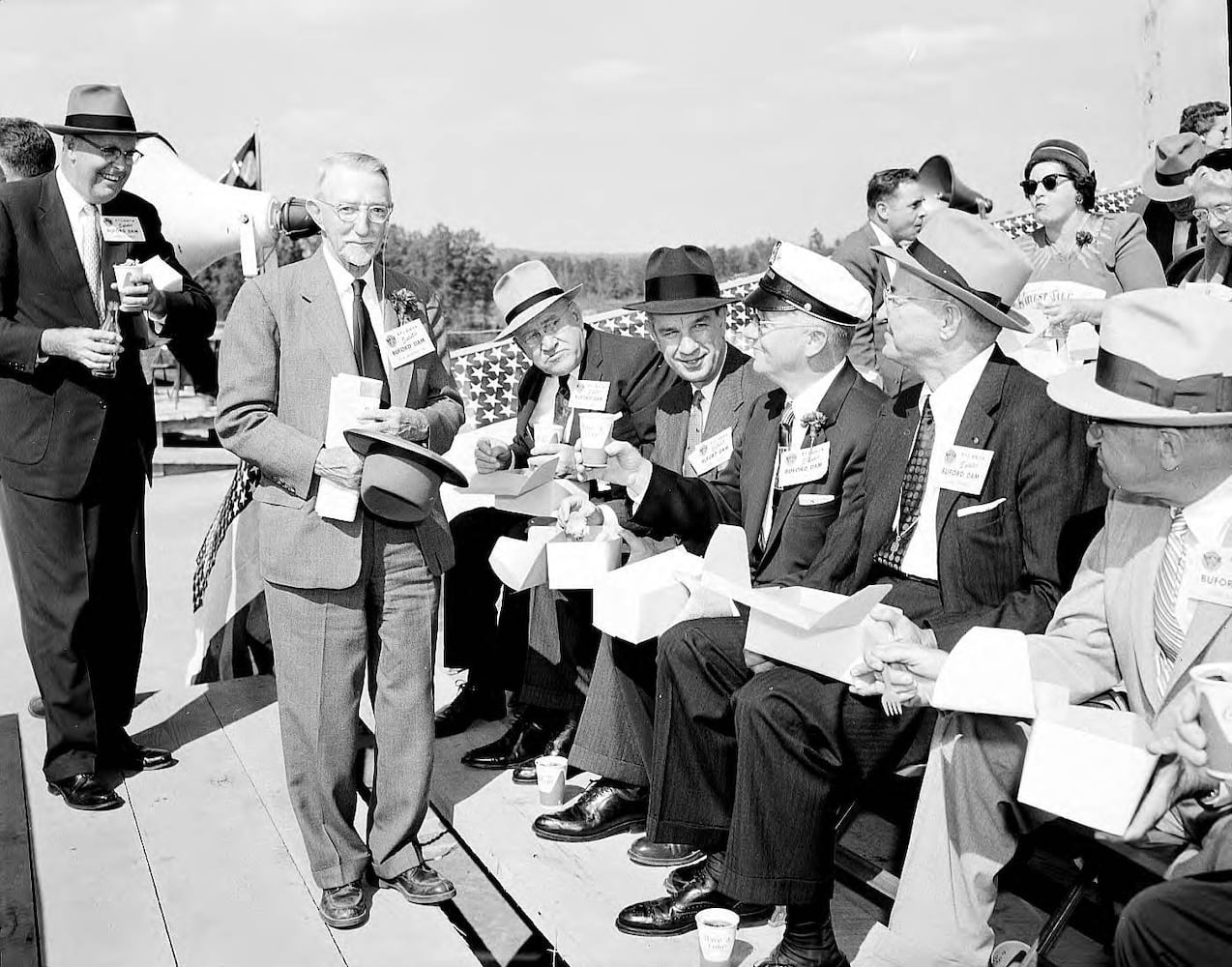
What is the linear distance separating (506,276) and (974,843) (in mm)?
2816

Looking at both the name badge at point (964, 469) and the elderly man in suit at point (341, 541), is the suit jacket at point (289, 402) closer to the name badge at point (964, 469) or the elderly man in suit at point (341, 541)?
the elderly man in suit at point (341, 541)

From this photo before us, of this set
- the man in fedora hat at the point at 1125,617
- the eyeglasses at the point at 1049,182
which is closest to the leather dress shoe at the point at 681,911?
the man in fedora hat at the point at 1125,617

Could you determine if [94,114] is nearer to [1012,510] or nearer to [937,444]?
[937,444]

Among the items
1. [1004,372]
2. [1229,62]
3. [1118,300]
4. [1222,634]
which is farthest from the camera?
[1229,62]

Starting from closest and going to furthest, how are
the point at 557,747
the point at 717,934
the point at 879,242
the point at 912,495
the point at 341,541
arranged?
the point at 717,934
the point at 912,495
the point at 341,541
the point at 557,747
the point at 879,242

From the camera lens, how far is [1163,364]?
92.3 inches

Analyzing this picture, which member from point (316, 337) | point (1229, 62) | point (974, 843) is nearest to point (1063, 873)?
point (974, 843)

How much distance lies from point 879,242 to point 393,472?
3088 mm

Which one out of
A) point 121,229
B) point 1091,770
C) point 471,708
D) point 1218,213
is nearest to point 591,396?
point 471,708

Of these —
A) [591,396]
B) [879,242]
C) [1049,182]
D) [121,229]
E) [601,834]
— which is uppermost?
[1049,182]

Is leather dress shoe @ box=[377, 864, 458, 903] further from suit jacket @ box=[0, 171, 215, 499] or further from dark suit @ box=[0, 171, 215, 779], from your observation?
suit jacket @ box=[0, 171, 215, 499]

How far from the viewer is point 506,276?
183 inches

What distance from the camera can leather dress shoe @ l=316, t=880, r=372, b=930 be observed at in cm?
333

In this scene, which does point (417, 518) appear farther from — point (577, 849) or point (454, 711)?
point (454, 711)
